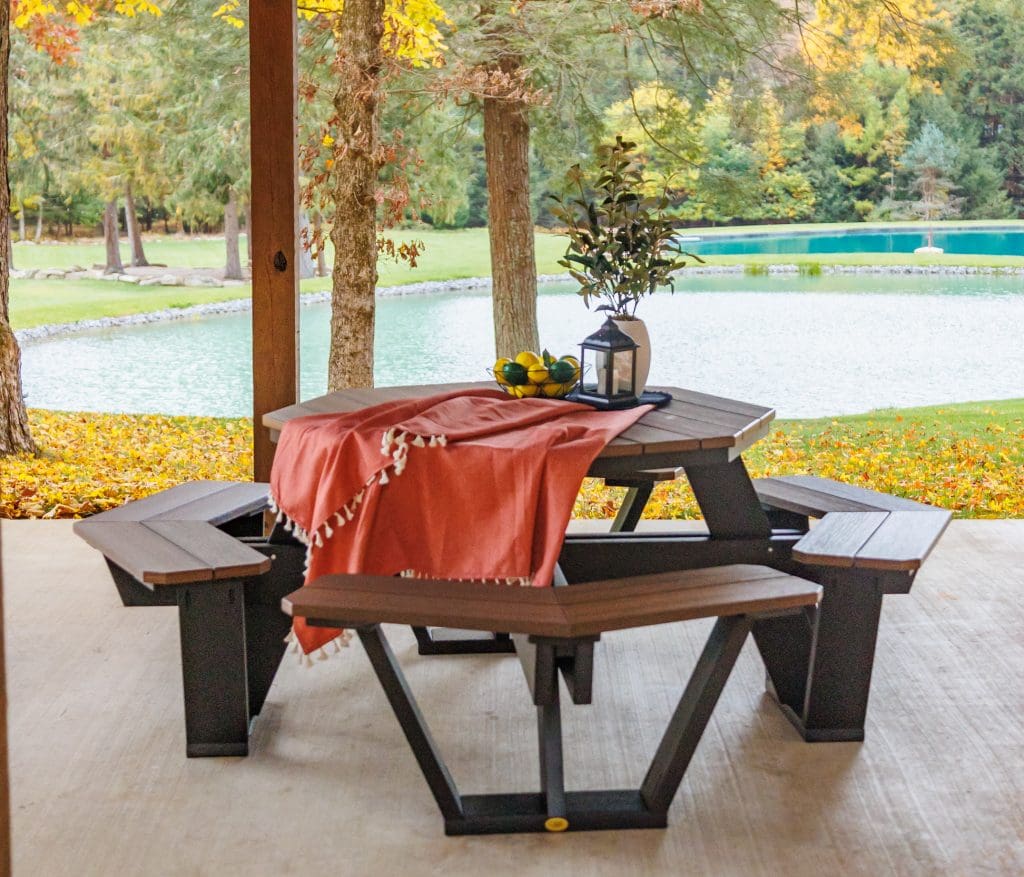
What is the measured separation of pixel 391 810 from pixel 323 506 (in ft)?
2.11

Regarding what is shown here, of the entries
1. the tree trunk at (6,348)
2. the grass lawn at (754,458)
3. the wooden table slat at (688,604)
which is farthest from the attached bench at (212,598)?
the tree trunk at (6,348)

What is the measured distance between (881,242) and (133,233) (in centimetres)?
446

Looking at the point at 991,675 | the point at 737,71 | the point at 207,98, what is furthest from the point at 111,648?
the point at 737,71

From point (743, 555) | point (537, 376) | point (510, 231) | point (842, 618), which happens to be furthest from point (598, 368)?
point (510, 231)

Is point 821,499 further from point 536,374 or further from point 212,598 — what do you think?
point 212,598

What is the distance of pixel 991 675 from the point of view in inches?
125

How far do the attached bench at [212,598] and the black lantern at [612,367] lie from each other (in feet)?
2.65

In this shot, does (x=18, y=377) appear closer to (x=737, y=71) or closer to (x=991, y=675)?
(x=737, y=71)

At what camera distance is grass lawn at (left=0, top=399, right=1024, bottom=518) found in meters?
5.66

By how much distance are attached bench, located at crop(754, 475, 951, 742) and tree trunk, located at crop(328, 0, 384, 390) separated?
3740 mm

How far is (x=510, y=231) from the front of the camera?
739 cm

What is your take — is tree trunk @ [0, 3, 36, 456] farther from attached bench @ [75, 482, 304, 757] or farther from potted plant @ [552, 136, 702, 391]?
potted plant @ [552, 136, 702, 391]

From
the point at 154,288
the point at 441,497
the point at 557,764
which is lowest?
the point at 557,764

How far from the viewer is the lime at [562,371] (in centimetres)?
316
